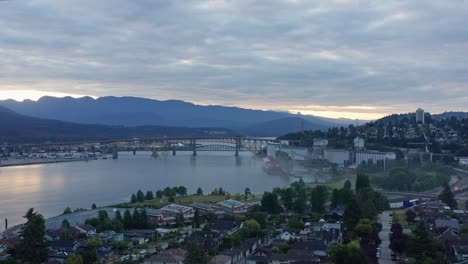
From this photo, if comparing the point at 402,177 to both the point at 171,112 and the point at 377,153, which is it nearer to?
the point at 377,153

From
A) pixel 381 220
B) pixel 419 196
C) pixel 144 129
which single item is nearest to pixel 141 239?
pixel 381 220

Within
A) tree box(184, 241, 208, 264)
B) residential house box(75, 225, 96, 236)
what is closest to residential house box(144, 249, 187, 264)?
tree box(184, 241, 208, 264)

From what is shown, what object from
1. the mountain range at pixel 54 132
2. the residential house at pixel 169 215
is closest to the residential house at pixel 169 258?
the residential house at pixel 169 215

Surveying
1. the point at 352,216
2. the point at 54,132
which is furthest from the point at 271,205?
the point at 54,132

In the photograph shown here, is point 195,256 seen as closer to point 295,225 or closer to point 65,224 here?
point 295,225

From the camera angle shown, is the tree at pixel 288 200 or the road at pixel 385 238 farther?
the tree at pixel 288 200

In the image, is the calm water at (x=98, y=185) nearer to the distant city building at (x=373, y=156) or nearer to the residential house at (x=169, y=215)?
the residential house at (x=169, y=215)
